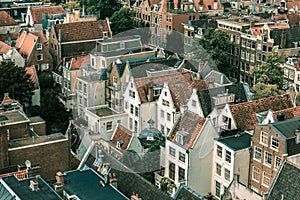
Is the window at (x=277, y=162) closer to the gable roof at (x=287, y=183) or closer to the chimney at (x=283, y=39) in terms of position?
the gable roof at (x=287, y=183)

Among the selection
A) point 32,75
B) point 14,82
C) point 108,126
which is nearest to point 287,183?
point 108,126

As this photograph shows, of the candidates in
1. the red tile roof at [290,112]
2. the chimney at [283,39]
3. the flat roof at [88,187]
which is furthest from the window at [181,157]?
the chimney at [283,39]

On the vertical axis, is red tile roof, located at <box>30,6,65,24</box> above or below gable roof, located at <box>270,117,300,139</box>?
above

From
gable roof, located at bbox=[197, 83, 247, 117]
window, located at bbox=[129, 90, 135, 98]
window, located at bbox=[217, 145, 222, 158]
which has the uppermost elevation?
gable roof, located at bbox=[197, 83, 247, 117]

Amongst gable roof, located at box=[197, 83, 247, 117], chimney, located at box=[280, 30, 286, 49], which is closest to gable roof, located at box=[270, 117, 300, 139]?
gable roof, located at box=[197, 83, 247, 117]

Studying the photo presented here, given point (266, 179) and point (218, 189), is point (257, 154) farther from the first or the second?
point (218, 189)

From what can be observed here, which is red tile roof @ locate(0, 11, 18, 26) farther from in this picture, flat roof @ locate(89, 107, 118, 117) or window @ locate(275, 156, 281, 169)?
window @ locate(275, 156, 281, 169)
